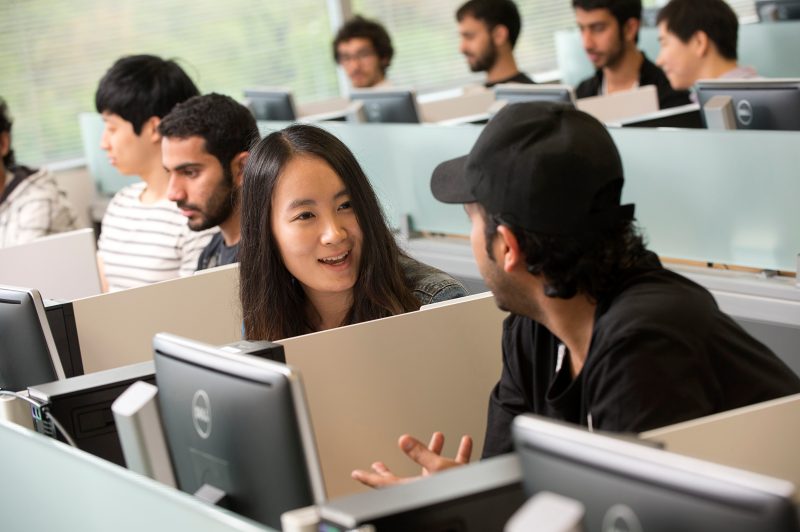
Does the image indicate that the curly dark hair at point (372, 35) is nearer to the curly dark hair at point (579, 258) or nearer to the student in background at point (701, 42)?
the student in background at point (701, 42)

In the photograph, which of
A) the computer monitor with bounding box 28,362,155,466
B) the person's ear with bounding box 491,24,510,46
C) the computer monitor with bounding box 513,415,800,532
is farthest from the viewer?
the person's ear with bounding box 491,24,510,46

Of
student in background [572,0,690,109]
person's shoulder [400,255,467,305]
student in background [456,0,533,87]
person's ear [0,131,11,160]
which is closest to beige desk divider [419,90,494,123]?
student in background [456,0,533,87]

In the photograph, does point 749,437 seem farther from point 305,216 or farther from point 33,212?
point 33,212

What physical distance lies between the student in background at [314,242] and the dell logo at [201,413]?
83 cm

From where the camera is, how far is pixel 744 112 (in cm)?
335

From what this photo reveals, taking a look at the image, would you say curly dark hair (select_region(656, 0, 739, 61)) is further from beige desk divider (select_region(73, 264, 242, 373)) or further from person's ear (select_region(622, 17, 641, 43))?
beige desk divider (select_region(73, 264, 242, 373))

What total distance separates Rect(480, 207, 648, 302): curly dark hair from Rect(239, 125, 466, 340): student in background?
66 cm

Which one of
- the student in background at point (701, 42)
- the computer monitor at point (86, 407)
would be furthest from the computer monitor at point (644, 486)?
the student in background at point (701, 42)

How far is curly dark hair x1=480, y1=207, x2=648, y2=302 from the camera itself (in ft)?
4.98

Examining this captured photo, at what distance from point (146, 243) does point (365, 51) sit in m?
3.09

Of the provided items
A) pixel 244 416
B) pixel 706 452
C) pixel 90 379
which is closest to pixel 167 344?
pixel 244 416

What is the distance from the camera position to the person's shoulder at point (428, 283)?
2201 mm

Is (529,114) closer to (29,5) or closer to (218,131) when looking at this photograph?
(218,131)

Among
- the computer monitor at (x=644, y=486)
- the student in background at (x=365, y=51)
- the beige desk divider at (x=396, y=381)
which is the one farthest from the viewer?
the student in background at (x=365, y=51)
